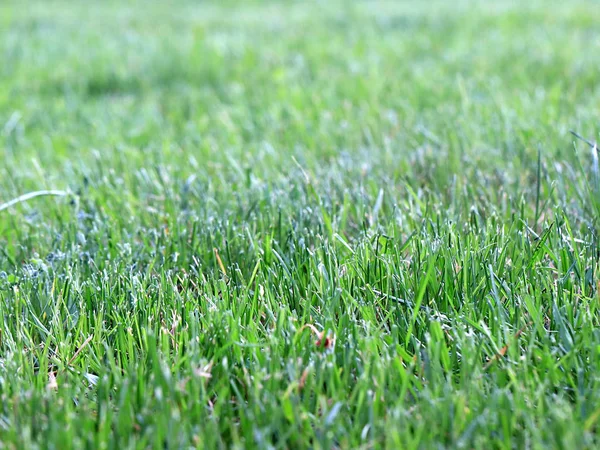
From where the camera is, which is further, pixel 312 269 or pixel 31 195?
pixel 31 195

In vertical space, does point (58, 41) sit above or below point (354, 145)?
above

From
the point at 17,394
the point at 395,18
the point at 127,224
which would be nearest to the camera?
the point at 17,394

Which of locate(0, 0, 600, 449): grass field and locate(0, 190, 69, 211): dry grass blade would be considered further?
locate(0, 190, 69, 211): dry grass blade

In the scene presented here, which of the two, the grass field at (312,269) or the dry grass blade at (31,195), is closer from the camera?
the grass field at (312,269)

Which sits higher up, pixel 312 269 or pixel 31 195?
pixel 31 195

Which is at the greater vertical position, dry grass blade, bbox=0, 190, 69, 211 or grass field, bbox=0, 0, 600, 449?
dry grass blade, bbox=0, 190, 69, 211

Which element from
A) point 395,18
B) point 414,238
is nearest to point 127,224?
point 414,238

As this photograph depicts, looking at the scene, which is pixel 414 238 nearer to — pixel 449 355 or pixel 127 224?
pixel 449 355

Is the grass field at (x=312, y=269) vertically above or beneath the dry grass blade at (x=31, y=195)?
beneath
